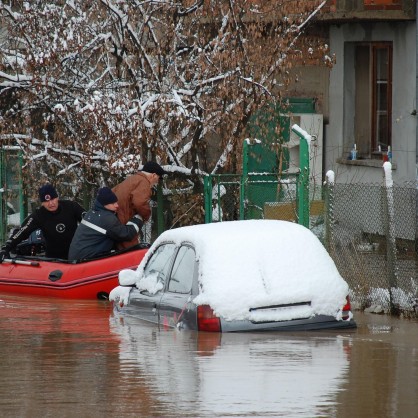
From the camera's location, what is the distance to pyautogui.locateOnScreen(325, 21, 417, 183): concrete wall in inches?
878

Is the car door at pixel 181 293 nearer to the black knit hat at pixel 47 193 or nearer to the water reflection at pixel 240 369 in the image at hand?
the water reflection at pixel 240 369

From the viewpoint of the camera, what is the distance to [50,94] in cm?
2181

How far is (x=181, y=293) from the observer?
488 inches

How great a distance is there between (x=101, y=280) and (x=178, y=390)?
737cm

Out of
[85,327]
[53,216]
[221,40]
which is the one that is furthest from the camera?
[221,40]

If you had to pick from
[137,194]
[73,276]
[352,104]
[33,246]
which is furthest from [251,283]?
[352,104]

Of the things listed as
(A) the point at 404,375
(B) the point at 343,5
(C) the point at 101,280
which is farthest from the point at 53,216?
(A) the point at 404,375

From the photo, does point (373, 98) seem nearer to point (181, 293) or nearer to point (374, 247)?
point (374, 247)

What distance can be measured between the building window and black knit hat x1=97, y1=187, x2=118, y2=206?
777 cm

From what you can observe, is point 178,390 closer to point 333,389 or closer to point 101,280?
point 333,389

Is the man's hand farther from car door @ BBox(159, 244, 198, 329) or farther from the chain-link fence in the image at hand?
car door @ BBox(159, 244, 198, 329)

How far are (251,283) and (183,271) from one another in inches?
32.6

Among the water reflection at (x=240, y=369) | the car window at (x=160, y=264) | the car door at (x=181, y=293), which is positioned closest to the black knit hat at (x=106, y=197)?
the car window at (x=160, y=264)

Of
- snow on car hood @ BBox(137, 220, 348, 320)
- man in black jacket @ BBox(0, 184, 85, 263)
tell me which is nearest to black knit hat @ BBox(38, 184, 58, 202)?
man in black jacket @ BBox(0, 184, 85, 263)
